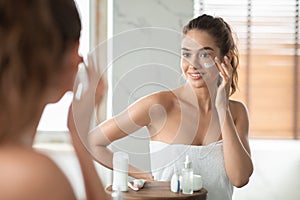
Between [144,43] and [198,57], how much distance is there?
0.81 m

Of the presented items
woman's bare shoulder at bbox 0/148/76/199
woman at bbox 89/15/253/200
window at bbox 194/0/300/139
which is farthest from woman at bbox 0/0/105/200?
window at bbox 194/0/300/139

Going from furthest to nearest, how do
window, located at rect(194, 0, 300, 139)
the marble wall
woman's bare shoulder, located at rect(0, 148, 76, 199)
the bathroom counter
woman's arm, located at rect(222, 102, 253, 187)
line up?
window, located at rect(194, 0, 300, 139), the marble wall, woman's arm, located at rect(222, 102, 253, 187), the bathroom counter, woman's bare shoulder, located at rect(0, 148, 76, 199)

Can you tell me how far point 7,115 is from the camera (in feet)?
1.13

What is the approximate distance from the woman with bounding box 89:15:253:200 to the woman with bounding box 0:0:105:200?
50.9 inches

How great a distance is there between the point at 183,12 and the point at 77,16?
84.3 inches

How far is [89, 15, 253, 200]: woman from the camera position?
1630mm

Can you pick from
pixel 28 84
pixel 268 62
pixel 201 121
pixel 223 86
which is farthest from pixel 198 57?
pixel 28 84

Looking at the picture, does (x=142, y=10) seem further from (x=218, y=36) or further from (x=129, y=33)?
(x=218, y=36)

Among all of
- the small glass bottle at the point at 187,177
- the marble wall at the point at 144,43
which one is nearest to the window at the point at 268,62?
the marble wall at the point at 144,43

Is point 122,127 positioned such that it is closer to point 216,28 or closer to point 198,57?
→ point 198,57

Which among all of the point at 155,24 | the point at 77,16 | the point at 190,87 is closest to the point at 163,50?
the point at 155,24

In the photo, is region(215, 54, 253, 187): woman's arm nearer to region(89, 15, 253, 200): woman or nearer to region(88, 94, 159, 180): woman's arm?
region(89, 15, 253, 200): woman

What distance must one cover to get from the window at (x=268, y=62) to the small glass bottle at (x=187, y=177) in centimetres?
116

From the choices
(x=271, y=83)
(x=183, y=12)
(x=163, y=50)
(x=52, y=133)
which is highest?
(x=183, y=12)
